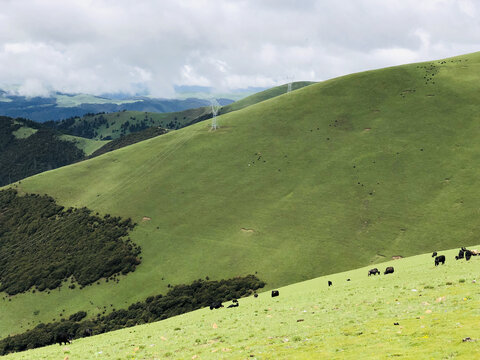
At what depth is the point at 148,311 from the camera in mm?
81938

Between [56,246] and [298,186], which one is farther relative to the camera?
[56,246]

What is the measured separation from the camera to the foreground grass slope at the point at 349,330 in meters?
16.5

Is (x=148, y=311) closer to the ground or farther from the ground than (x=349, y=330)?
closer to the ground

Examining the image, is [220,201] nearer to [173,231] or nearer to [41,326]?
[173,231]

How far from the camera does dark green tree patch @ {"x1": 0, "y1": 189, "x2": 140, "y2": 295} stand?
341 ft

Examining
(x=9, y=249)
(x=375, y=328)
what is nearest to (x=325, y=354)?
(x=375, y=328)

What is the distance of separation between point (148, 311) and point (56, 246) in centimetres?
5609

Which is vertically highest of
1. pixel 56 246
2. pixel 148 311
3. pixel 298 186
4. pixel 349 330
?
pixel 298 186

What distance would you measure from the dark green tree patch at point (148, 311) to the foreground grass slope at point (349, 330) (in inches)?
1851

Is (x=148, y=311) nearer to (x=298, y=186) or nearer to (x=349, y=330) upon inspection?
(x=298, y=186)

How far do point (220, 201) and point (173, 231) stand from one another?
17.8 metres

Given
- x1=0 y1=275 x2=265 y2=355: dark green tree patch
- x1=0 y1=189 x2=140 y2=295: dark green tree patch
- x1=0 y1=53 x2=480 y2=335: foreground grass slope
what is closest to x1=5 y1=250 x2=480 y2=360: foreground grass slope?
x1=0 y1=275 x2=265 y2=355: dark green tree patch

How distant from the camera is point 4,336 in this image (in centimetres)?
8481

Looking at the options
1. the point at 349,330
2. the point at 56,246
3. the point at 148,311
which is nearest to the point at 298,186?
the point at 148,311
